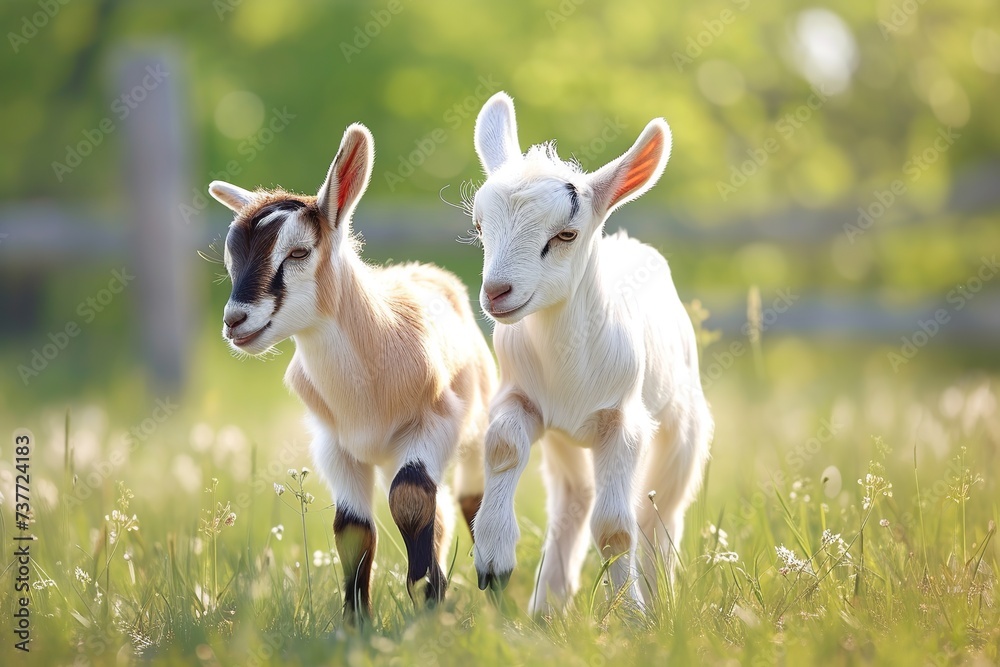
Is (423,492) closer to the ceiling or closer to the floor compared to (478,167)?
closer to the floor

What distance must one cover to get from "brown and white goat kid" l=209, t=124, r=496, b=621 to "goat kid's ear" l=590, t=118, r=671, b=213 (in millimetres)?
817

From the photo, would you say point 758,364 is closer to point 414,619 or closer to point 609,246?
point 609,246

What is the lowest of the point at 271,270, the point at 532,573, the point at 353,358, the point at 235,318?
the point at 532,573

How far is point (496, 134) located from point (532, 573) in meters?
1.94

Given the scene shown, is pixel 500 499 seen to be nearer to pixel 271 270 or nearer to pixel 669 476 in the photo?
pixel 669 476

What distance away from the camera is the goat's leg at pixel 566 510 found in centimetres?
425

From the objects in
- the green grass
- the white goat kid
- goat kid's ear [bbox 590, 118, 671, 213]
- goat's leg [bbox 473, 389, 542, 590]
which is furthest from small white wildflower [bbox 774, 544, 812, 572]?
goat kid's ear [bbox 590, 118, 671, 213]

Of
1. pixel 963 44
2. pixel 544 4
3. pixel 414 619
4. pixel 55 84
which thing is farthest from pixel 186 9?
pixel 414 619

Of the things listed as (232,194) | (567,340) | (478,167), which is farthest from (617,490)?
(478,167)

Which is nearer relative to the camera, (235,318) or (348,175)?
(235,318)

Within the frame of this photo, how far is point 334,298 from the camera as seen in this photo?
3.71 meters

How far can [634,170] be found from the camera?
3.68m

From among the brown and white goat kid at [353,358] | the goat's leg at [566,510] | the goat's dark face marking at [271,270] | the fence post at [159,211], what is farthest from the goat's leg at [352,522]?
the fence post at [159,211]

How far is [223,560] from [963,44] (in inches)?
471
